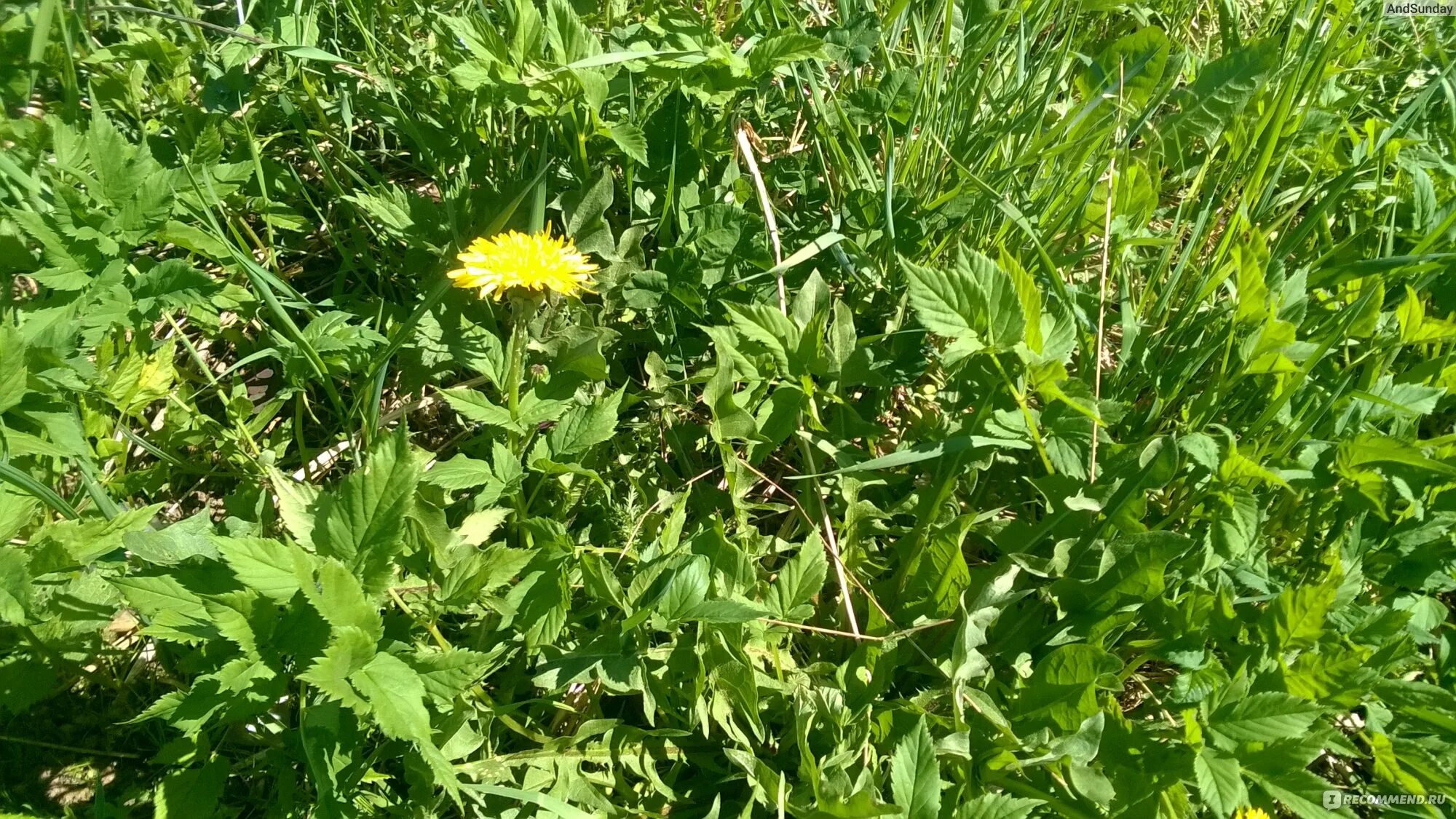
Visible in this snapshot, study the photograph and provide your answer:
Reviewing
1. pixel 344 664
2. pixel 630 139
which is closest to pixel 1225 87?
pixel 630 139

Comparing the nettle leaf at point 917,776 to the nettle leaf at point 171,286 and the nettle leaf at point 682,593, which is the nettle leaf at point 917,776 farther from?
the nettle leaf at point 171,286

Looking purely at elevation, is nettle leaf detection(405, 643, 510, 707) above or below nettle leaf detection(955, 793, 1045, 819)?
above

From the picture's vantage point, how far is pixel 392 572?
1.31 metres

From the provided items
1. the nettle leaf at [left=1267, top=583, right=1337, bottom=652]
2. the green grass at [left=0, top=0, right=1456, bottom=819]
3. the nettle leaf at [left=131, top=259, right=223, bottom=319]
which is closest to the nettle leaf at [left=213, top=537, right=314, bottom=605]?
the green grass at [left=0, top=0, right=1456, bottom=819]

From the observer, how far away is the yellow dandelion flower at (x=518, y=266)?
1.54m

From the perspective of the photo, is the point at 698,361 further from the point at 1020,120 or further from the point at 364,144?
the point at 364,144

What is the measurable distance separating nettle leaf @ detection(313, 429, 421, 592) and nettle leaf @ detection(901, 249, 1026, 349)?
32.8 inches

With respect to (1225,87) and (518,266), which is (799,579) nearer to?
(518,266)

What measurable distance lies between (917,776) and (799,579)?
1.24ft

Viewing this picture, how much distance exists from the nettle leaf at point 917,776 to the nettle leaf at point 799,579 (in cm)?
30

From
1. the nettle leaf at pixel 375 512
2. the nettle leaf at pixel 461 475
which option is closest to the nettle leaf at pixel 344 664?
the nettle leaf at pixel 375 512

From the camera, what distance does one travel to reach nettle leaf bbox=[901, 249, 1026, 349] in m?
1.49

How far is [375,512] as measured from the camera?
129 cm

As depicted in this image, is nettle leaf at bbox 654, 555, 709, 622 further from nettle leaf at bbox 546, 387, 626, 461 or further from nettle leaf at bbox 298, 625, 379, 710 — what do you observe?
nettle leaf at bbox 298, 625, 379, 710
